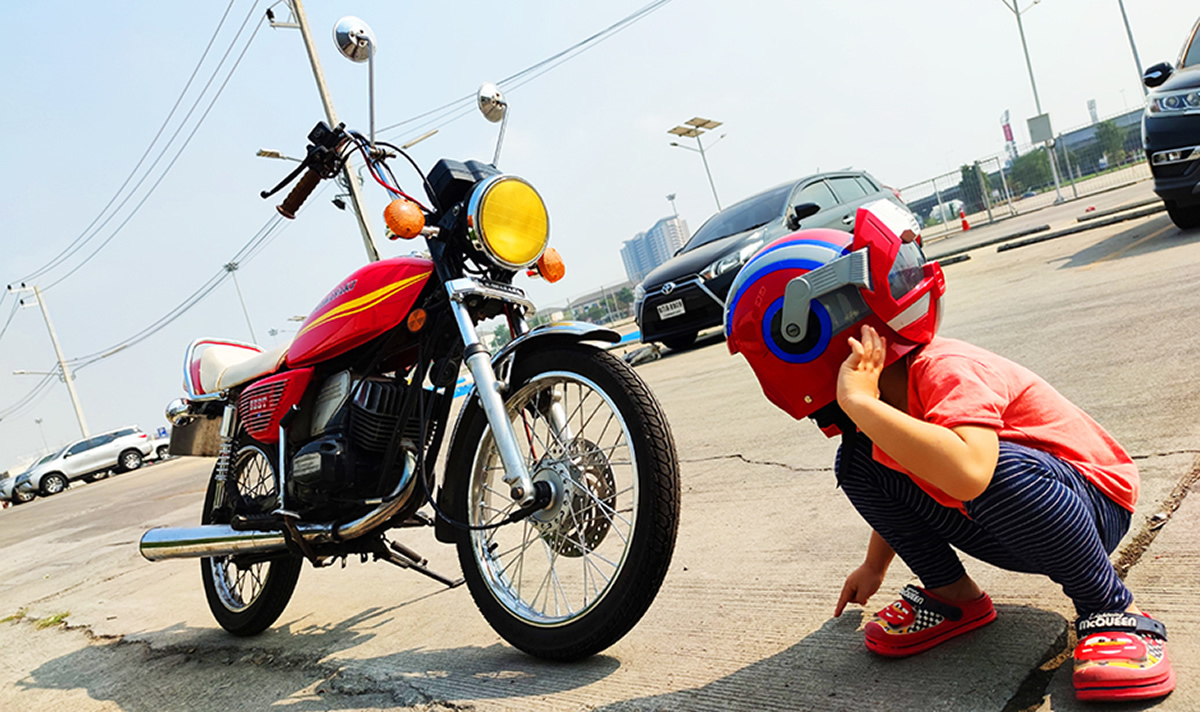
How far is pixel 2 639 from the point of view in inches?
156

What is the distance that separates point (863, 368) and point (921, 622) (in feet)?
1.89

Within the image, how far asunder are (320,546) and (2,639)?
8.43 feet

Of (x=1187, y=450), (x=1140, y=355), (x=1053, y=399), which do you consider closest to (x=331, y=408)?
(x=1053, y=399)

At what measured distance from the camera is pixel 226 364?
3.39m

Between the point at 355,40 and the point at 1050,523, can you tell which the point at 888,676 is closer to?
the point at 1050,523

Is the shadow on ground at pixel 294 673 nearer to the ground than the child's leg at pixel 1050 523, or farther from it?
nearer to the ground

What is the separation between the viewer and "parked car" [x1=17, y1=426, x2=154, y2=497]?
83.9 ft

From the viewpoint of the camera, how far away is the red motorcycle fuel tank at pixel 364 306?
99.3 inches

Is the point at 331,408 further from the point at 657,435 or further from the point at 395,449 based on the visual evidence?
the point at 657,435

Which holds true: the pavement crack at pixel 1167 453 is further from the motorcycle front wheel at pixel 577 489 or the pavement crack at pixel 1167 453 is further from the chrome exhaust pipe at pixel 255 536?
the chrome exhaust pipe at pixel 255 536

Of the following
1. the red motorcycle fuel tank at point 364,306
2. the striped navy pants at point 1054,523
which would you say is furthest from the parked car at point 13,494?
the striped navy pants at point 1054,523

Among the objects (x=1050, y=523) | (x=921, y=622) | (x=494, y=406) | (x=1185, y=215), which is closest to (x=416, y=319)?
(x=494, y=406)

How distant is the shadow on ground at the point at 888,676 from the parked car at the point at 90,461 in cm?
2957

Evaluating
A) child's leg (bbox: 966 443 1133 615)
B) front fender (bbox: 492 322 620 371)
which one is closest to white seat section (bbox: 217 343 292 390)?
front fender (bbox: 492 322 620 371)
